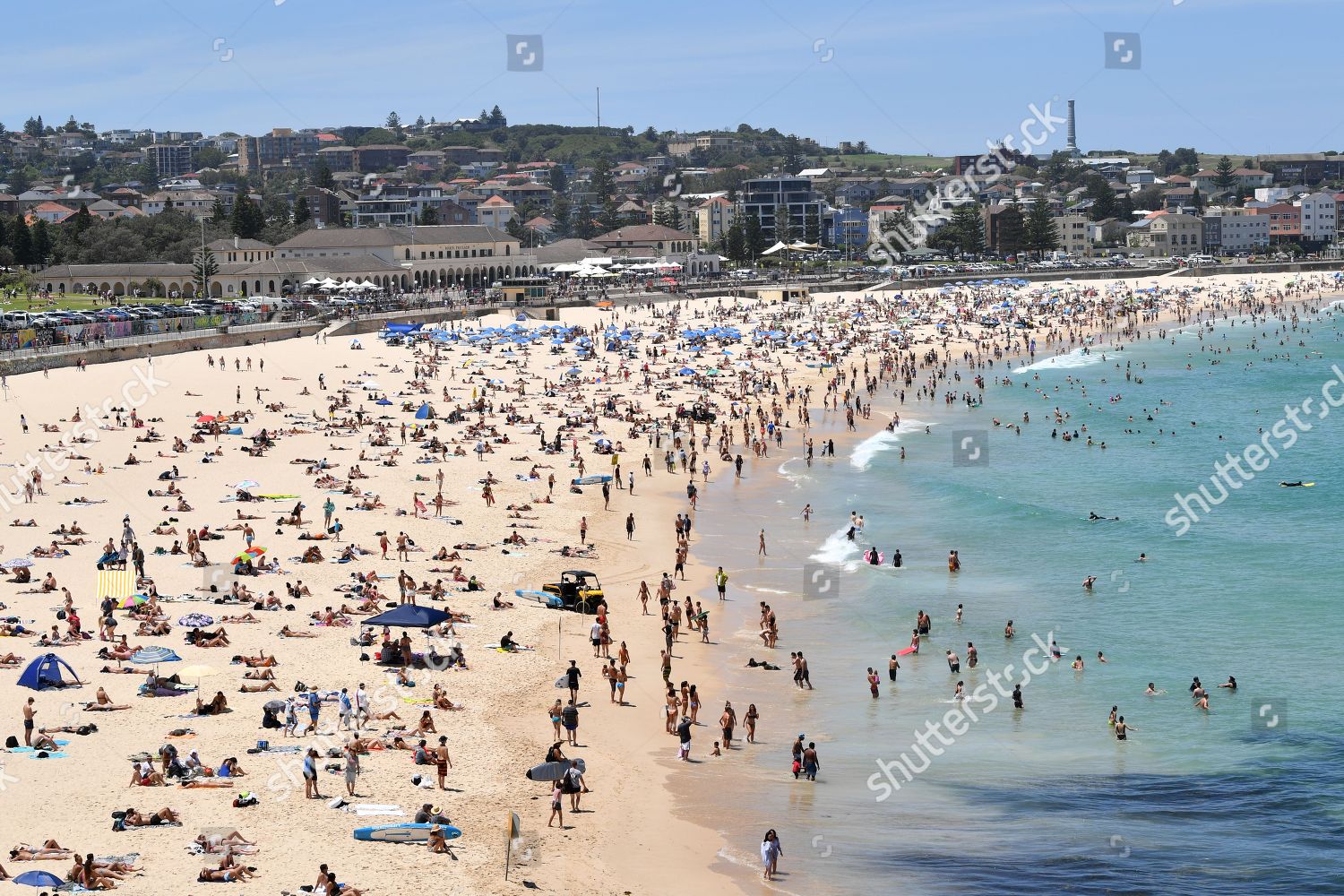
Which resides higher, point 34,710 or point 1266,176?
point 1266,176

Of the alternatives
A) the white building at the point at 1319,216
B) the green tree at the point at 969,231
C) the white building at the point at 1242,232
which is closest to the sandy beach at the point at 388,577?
the green tree at the point at 969,231

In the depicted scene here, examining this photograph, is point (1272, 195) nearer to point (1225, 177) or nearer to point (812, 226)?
point (1225, 177)

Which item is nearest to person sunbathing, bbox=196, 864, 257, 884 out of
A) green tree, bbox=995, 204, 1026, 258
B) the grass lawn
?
the grass lawn

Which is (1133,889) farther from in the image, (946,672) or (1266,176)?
(1266,176)

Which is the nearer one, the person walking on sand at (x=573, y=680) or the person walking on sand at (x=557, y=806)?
the person walking on sand at (x=557, y=806)

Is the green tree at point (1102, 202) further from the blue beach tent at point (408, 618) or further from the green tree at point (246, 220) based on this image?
the blue beach tent at point (408, 618)

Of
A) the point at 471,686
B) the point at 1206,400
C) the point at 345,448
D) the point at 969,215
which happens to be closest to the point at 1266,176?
the point at 969,215

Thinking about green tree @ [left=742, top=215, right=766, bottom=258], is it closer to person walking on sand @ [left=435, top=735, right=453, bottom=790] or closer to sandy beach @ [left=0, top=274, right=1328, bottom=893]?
sandy beach @ [left=0, top=274, right=1328, bottom=893]
